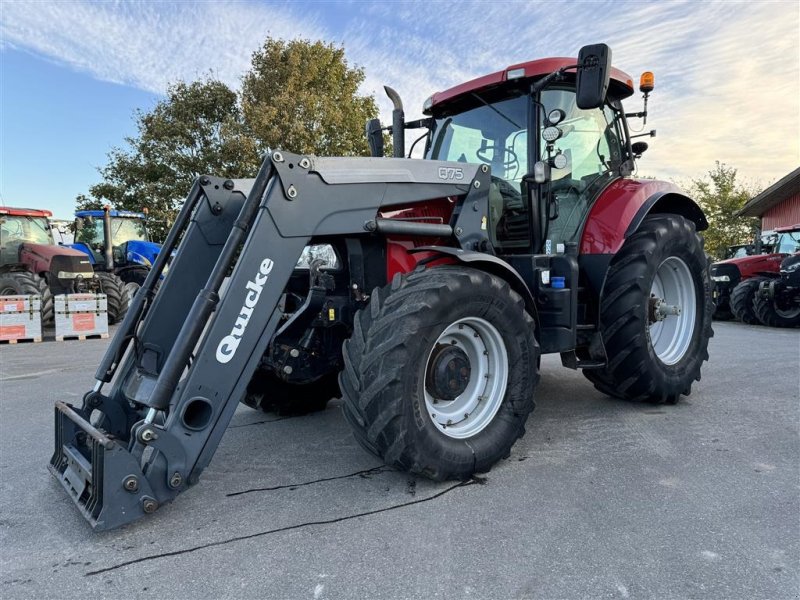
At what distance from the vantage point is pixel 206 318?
270cm

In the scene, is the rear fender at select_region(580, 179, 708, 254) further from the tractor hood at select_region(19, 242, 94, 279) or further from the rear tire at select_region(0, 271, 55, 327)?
the tractor hood at select_region(19, 242, 94, 279)

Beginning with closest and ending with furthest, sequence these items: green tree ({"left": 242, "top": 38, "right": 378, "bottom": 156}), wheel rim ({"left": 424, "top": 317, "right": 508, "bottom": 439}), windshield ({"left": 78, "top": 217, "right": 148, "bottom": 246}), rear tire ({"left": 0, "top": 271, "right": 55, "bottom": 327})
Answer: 1. wheel rim ({"left": 424, "top": 317, "right": 508, "bottom": 439})
2. rear tire ({"left": 0, "top": 271, "right": 55, "bottom": 327})
3. windshield ({"left": 78, "top": 217, "right": 148, "bottom": 246})
4. green tree ({"left": 242, "top": 38, "right": 378, "bottom": 156})

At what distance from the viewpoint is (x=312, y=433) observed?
4.09 m

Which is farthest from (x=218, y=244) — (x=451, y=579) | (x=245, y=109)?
(x=245, y=109)

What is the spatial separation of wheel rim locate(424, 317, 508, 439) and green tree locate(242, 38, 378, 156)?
17025 millimetres

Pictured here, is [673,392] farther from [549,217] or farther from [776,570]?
[776,570]

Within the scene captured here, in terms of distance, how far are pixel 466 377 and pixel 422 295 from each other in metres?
0.63

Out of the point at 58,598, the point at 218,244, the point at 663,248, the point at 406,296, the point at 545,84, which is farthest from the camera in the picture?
the point at 663,248

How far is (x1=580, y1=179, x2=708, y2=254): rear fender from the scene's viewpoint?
14.0 ft

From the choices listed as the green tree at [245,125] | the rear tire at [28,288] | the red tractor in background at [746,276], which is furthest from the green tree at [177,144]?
the red tractor in background at [746,276]

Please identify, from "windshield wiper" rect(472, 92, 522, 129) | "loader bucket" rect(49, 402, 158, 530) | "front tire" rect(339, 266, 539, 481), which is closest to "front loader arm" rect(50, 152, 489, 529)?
"loader bucket" rect(49, 402, 158, 530)

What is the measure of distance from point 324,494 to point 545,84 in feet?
10.2

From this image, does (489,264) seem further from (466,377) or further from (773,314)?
(773,314)

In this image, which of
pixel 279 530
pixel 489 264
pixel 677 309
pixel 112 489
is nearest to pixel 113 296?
pixel 112 489
